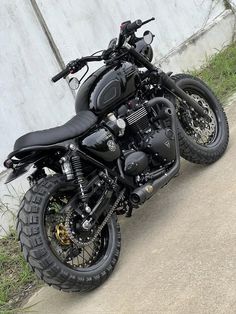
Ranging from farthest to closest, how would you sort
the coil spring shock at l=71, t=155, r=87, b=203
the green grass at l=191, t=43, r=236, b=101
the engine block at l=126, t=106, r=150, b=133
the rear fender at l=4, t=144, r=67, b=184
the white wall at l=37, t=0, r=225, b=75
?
the green grass at l=191, t=43, r=236, b=101
the white wall at l=37, t=0, r=225, b=75
the engine block at l=126, t=106, r=150, b=133
the coil spring shock at l=71, t=155, r=87, b=203
the rear fender at l=4, t=144, r=67, b=184

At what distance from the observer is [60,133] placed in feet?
12.3

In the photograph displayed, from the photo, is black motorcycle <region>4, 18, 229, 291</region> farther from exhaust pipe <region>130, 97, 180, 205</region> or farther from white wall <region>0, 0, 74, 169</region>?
white wall <region>0, 0, 74, 169</region>

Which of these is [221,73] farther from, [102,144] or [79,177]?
[79,177]

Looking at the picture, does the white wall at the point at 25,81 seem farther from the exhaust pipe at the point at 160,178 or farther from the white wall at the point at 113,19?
the exhaust pipe at the point at 160,178

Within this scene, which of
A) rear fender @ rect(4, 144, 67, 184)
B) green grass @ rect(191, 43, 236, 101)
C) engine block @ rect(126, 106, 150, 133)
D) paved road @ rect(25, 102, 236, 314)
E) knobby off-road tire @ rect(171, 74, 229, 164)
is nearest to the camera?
paved road @ rect(25, 102, 236, 314)

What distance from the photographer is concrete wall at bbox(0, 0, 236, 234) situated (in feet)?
17.4

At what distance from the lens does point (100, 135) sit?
13.0ft

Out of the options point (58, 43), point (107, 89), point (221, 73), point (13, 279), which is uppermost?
point (58, 43)

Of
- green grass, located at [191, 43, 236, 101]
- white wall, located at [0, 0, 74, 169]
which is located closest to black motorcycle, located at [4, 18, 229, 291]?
white wall, located at [0, 0, 74, 169]

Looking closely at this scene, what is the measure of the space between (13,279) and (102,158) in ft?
4.11

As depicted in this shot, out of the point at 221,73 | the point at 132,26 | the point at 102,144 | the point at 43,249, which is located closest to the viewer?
the point at 43,249

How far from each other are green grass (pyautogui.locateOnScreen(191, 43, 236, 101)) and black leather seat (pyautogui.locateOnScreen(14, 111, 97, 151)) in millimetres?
2656

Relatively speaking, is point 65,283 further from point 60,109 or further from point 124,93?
point 60,109

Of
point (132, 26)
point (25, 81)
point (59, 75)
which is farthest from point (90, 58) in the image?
point (25, 81)
